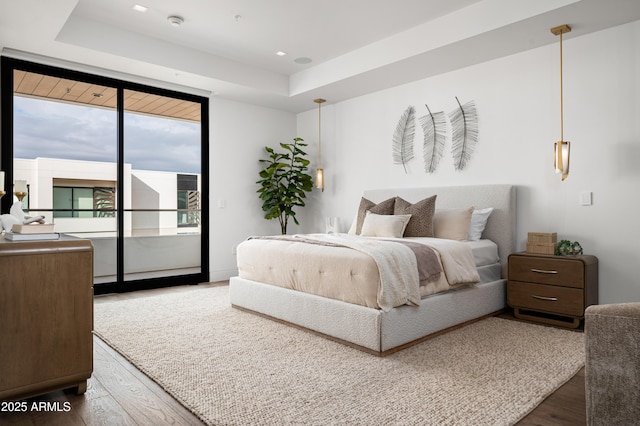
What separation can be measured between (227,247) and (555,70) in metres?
4.41

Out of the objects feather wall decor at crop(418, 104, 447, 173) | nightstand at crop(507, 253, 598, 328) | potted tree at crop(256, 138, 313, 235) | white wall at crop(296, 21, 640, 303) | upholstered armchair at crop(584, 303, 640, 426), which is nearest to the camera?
upholstered armchair at crop(584, 303, 640, 426)

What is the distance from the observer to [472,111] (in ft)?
14.9

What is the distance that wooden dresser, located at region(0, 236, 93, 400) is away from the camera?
1962 millimetres

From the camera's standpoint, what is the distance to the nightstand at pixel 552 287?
3.37 m

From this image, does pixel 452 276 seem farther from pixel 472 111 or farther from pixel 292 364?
pixel 472 111

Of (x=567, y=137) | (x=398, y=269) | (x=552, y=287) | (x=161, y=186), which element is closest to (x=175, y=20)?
(x=161, y=186)

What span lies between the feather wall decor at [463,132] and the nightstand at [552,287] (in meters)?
1.33

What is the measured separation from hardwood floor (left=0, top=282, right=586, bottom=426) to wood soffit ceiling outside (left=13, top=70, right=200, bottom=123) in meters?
3.35

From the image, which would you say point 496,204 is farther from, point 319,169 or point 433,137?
point 319,169

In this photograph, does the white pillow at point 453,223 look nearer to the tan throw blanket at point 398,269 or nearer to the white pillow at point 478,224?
the white pillow at point 478,224

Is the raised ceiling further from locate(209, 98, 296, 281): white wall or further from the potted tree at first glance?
the potted tree


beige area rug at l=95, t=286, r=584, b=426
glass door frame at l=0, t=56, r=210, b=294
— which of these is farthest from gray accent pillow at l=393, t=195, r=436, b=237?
glass door frame at l=0, t=56, r=210, b=294

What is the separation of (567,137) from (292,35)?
9.46 ft

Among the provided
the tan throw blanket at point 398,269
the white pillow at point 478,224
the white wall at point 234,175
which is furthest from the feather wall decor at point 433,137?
the white wall at point 234,175
